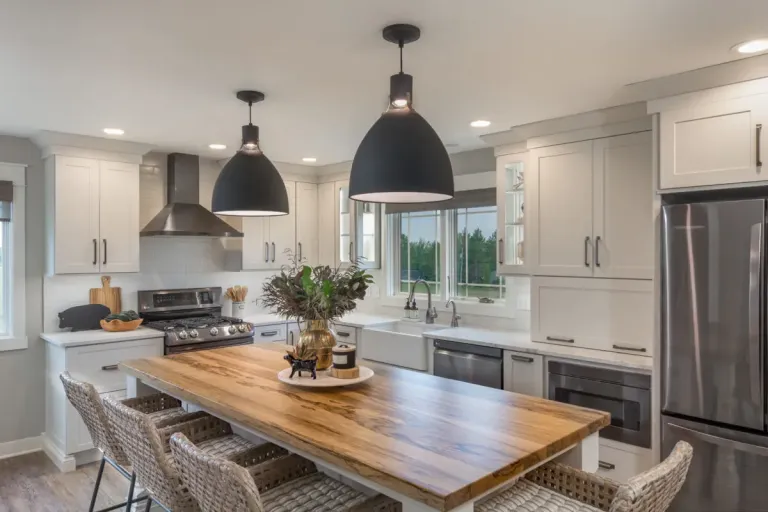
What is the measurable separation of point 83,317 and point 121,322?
33cm

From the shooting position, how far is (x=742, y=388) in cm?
244

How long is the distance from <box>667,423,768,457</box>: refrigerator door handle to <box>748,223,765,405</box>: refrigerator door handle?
21cm

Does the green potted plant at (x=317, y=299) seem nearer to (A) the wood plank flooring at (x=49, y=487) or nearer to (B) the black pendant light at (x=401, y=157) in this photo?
(B) the black pendant light at (x=401, y=157)

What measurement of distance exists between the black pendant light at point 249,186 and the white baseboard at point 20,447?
9.07 feet

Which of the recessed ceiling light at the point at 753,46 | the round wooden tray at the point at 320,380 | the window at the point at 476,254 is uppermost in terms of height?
the recessed ceiling light at the point at 753,46

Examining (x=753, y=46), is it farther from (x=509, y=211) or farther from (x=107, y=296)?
(x=107, y=296)

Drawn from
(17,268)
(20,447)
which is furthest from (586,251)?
(20,447)

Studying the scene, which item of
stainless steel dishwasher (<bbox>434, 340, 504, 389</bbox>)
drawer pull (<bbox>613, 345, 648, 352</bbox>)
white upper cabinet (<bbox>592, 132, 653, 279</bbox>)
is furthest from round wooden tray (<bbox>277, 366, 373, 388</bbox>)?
white upper cabinet (<bbox>592, 132, 653, 279</bbox>)

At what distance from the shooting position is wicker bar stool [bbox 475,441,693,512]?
1.38 m

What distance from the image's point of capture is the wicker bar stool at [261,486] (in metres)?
1.45

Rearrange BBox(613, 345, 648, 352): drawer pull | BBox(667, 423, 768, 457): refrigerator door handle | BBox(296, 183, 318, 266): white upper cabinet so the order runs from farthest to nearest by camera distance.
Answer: BBox(296, 183, 318, 266): white upper cabinet < BBox(613, 345, 648, 352): drawer pull < BBox(667, 423, 768, 457): refrigerator door handle

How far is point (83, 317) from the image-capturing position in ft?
13.7

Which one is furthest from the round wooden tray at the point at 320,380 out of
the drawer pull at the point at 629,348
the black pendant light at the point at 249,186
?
the drawer pull at the point at 629,348

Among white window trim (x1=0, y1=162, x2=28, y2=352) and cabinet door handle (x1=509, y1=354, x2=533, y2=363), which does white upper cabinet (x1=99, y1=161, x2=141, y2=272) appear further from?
cabinet door handle (x1=509, y1=354, x2=533, y2=363)
